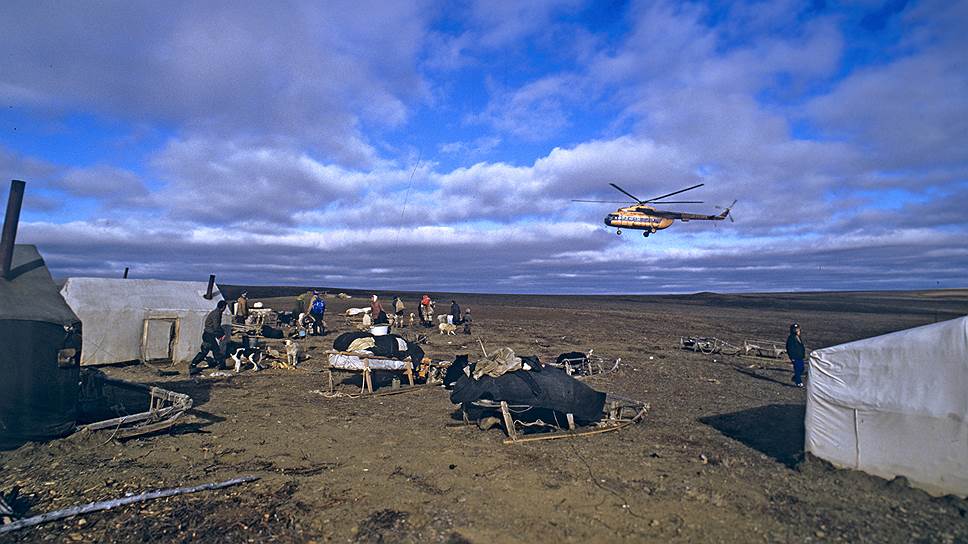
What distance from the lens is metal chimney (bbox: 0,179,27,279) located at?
9.86 metres

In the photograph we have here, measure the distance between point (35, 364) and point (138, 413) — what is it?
2.15 meters

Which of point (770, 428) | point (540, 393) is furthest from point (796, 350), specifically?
point (540, 393)

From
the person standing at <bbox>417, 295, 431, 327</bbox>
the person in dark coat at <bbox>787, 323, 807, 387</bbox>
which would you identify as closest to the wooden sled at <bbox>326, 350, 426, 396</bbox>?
the person in dark coat at <bbox>787, 323, 807, 387</bbox>

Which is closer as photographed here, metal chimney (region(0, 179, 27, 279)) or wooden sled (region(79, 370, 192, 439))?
wooden sled (region(79, 370, 192, 439))

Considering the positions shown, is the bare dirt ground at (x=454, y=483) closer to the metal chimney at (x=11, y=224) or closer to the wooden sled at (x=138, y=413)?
the wooden sled at (x=138, y=413)

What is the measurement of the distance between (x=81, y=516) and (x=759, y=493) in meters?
9.13

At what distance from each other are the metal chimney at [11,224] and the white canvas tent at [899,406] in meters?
14.8

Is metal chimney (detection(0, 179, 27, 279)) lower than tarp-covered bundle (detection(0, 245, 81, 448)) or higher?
higher

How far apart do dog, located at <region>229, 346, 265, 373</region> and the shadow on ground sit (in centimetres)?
1482

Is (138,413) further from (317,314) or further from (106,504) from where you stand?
(317,314)

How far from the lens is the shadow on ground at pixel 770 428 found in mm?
9555

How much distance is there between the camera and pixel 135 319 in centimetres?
1914

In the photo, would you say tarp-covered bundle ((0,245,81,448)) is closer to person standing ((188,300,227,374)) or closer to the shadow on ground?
person standing ((188,300,227,374))

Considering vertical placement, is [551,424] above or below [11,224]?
below
